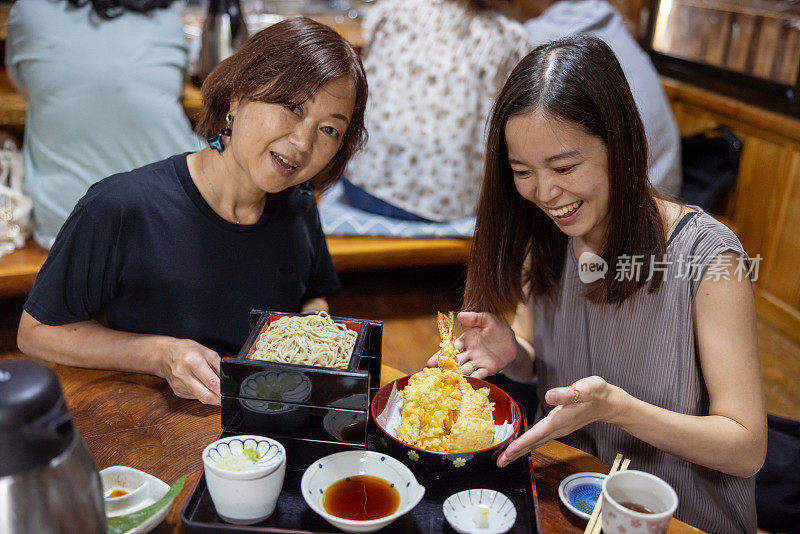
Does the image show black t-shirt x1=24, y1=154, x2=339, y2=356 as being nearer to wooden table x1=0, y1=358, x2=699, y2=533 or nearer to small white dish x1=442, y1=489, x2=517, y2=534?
wooden table x1=0, y1=358, x2=699, y2=533

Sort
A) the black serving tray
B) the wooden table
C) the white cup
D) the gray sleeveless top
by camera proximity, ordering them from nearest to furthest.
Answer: the white cup
the black serving tray
the wooden table
the gray sleeveless top

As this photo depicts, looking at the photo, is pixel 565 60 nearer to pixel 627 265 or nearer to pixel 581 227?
pixel 581 227

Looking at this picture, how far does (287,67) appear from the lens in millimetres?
1639

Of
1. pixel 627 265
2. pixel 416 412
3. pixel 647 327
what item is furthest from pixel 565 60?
pixel 416 412

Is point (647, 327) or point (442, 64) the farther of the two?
point (442, 64)

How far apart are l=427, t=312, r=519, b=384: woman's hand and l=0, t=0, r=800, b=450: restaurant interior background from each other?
1.46 metres

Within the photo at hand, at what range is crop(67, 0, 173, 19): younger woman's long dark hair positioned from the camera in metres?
2.95

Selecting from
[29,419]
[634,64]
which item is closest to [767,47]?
[634,64]

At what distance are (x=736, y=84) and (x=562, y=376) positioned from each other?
115 inches

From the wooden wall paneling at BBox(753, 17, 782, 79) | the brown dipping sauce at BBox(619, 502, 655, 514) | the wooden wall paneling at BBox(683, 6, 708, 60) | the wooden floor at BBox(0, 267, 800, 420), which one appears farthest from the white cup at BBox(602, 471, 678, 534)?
the wooden wall paneling at BBox(683, 6, 708, 60)

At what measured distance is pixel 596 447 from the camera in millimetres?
1781

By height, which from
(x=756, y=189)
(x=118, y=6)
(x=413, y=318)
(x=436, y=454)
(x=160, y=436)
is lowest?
(x=413, y=318)

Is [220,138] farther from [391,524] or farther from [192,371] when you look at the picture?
[391,524]

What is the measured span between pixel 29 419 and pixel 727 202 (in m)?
3.96
